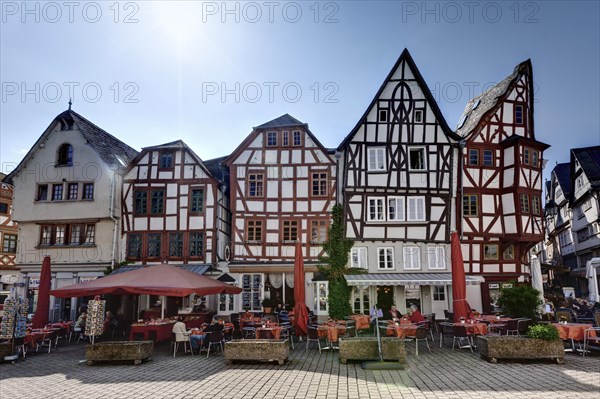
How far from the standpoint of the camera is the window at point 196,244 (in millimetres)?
23844

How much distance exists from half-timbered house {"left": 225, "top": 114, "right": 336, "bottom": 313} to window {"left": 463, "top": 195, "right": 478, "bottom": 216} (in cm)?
735

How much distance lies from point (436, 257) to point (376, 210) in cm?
396

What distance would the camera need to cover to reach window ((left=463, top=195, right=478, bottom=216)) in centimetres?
2450

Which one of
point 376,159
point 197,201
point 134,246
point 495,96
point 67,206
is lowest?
point 134,246

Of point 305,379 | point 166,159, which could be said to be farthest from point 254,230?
point 305,379

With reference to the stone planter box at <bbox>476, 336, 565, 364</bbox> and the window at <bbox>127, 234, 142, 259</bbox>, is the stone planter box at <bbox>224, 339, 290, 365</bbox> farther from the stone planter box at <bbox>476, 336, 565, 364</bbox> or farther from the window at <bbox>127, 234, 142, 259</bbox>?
the window at <bbox>127, 234, 142, 259</bbox>

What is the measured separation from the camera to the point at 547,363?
11.1 meters

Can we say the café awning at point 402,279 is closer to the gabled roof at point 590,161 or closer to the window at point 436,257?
the window at point 436,257

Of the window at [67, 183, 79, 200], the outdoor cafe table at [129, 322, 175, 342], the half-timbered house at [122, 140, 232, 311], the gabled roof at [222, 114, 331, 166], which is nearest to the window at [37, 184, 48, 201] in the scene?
the window at [67, 183, 79, 200]

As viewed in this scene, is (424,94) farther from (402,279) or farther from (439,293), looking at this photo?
(439,293)

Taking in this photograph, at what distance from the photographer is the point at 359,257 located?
23.3m

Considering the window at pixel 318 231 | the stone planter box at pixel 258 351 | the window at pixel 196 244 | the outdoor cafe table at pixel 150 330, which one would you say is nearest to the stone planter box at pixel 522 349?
the stone planter box at pixel 258 351

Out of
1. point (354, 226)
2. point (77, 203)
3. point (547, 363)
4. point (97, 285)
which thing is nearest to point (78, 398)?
point (97, 285)

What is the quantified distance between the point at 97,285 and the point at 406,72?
1869cm
